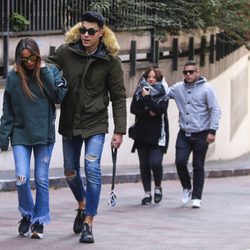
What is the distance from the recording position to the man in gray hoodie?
12.2 meters

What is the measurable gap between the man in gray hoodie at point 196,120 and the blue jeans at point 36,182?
3.69 metres

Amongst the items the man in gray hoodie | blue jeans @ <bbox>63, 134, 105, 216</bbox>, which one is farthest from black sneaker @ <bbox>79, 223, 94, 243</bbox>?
the man in gray hoodie

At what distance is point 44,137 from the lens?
871 cm

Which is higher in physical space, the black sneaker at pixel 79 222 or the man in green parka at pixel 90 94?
the man in green parka at pixel 90 94

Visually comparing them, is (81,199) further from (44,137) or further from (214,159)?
(214,159)

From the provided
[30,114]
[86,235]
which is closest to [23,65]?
[30,114]

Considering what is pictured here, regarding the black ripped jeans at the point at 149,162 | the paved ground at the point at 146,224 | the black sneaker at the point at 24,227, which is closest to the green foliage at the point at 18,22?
the paved ground at the point at 146,224

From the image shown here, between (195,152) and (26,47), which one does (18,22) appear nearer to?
(195,152)

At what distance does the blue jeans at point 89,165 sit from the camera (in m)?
8.67

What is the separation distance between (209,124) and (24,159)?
3.99m

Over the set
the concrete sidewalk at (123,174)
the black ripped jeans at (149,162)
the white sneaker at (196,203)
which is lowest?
the concrete sidewalk at (123,174)

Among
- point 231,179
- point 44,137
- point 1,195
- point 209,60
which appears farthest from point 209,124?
point 209,60

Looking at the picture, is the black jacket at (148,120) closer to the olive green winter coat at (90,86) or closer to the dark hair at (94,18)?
the olive green winter coat at (90,86)

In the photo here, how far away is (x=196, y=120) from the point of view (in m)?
12.2
